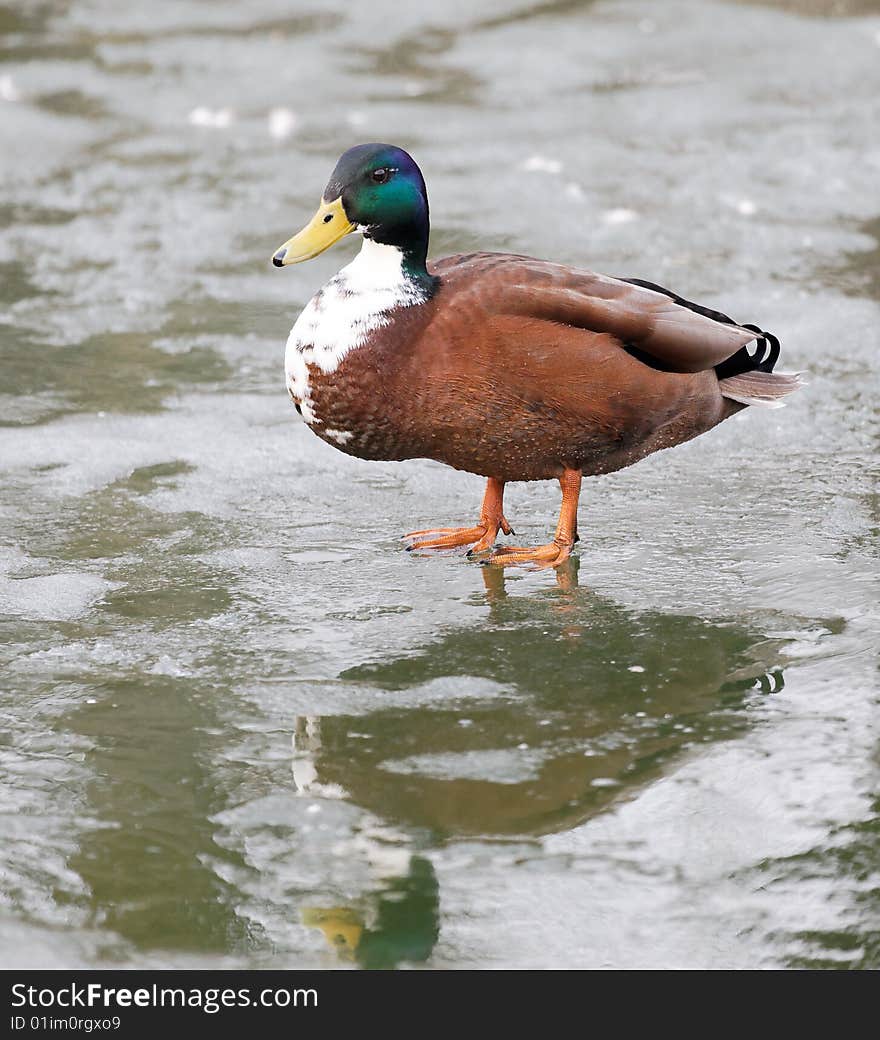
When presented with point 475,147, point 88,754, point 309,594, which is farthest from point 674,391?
point 475,147

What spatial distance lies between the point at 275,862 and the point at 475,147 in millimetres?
6312

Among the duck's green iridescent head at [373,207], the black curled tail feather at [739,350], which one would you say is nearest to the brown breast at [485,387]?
the duck's green iridescent head at [373,207]

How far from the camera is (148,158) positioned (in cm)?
868

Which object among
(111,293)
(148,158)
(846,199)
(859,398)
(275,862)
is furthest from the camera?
(148,158)

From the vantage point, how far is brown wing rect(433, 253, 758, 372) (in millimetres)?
4371

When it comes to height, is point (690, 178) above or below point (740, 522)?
above

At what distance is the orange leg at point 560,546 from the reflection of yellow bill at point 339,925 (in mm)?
1744

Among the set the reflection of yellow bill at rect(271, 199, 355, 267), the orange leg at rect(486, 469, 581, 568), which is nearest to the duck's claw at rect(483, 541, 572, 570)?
the orange leg at rect(486, 469, 581, 568)

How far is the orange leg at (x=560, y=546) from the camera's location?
4.57 m

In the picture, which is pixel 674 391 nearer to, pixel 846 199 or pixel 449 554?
pixel 449 554

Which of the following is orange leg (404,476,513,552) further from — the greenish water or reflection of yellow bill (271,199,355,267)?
reflection of yellow bill (271,199,355,267)

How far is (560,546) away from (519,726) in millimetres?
1056

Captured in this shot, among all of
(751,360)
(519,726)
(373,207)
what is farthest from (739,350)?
(519,726)

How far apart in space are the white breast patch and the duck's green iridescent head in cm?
5
